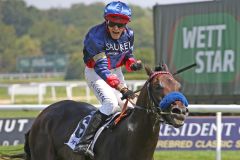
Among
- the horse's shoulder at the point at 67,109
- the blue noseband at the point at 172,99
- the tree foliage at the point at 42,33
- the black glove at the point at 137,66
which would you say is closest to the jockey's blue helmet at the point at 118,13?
the black glove at the point at 137,66

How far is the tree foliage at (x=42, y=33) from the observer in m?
99.3

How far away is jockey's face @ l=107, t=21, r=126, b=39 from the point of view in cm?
588

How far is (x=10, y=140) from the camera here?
34.9ft

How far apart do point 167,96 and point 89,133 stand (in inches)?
46.1

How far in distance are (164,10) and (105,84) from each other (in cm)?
1241

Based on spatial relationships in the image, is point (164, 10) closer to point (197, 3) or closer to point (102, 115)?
point (197, 3)

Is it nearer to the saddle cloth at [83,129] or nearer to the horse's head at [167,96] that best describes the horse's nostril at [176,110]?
the horse's head at [167,96]

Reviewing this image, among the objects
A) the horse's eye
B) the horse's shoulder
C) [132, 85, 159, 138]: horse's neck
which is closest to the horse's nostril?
the horse's eye

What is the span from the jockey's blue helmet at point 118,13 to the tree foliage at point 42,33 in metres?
66.7

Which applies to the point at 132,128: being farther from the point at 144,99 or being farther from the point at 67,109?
the point at 67,109

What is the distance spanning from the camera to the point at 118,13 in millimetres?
5832

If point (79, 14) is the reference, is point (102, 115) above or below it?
above

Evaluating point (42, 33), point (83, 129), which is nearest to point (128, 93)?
point (83, 129)

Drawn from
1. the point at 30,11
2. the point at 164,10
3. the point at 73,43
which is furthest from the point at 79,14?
the point at 164,10
